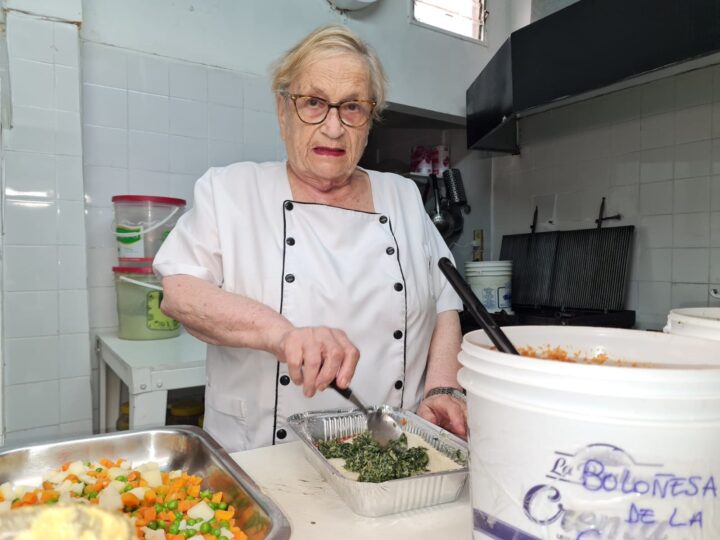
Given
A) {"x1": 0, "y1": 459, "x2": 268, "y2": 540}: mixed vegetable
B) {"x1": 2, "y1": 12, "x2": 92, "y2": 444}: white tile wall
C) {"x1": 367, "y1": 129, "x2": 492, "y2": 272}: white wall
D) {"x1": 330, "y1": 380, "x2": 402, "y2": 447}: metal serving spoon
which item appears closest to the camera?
{"x1": 0, "y1": 459, "x2": 268, "y2": 540}: mixed vegetable

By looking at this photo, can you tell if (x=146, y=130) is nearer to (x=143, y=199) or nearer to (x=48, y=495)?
(x=143, y=199)

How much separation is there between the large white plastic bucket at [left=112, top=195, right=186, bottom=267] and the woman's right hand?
5.05ft

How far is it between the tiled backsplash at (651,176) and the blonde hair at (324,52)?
1833 millimetres

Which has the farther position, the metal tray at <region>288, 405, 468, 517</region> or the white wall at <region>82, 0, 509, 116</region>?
the white wall at <region>82, 0, 509, 116</region>

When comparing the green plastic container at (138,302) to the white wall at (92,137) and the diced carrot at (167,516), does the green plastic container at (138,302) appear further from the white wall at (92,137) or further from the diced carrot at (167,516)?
the diced carrot at (167,516)

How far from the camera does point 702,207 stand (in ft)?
7.89

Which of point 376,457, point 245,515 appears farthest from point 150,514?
point 376,457

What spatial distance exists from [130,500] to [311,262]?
70cm

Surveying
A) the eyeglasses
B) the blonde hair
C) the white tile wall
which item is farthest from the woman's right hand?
the white tile wall

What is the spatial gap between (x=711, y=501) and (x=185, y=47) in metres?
2.61

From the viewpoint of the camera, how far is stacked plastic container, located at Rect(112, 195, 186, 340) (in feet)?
7.13

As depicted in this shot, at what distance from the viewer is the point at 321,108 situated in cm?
129

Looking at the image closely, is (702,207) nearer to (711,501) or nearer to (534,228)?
(534,228)

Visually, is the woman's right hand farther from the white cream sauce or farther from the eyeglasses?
the eyeglasses
